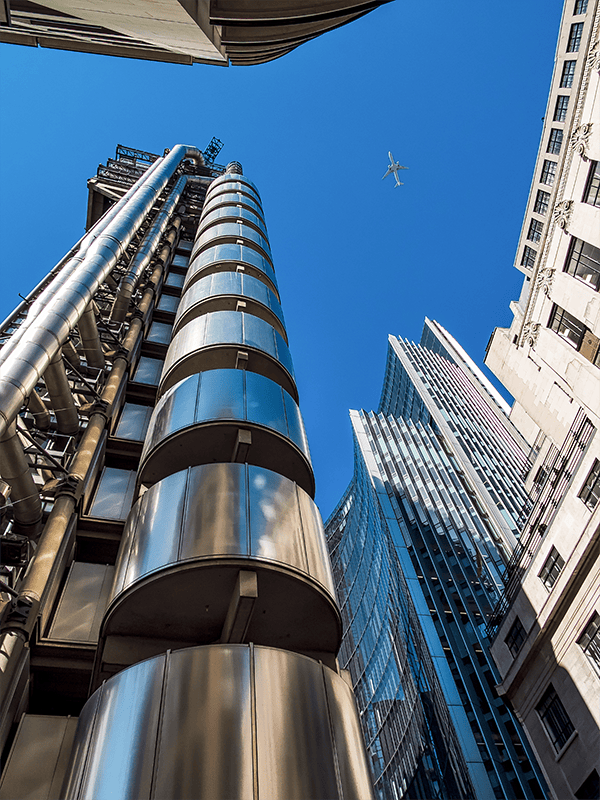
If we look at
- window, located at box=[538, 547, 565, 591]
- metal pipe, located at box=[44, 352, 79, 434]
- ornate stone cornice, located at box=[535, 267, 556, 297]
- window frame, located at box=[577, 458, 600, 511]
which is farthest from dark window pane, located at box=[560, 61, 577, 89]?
metal pipe, located at box=[44, 352, 79, 434]

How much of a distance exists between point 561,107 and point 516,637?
46.9 metres

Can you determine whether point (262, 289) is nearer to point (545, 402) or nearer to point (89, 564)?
point (89, 564)

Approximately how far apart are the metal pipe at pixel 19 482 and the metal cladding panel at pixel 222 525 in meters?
2.85

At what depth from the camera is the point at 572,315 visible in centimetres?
3509

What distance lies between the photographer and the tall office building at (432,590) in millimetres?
63188

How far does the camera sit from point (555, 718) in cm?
2756

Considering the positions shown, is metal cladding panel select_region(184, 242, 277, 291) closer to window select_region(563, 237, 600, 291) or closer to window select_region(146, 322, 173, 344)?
window select_region(146, 322, 173, 344)

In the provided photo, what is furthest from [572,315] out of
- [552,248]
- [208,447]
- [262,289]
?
[208,447]

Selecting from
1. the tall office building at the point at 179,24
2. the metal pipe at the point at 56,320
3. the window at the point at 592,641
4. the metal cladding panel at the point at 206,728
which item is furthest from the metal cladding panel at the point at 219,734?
the window at the point at 592,641

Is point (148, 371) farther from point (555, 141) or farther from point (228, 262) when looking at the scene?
point (555, 141)

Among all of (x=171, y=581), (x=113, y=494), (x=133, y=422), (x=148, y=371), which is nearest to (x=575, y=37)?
(x=148, y=371)

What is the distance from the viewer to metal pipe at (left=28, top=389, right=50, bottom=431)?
14492mm

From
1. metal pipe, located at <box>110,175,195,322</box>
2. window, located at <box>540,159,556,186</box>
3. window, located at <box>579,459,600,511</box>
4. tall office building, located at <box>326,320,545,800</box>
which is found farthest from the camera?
tall office building, located at <box>326,320,545,800</box>

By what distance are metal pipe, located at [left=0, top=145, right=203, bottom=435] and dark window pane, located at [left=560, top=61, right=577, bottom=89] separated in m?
44.6
